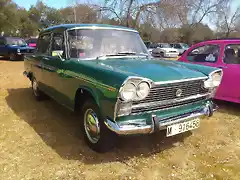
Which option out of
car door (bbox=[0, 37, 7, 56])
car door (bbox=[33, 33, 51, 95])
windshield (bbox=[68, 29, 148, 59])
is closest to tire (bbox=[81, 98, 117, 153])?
windshield (bbox=[68, 29, 148, 59])

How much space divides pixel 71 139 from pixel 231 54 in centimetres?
399

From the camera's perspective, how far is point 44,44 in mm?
5293

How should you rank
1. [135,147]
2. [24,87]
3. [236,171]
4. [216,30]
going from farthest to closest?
[216,30] → [24,87] → [135,147] → [236,171]

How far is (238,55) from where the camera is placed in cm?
550

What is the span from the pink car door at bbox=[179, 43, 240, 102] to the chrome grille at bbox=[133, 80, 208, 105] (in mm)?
2100

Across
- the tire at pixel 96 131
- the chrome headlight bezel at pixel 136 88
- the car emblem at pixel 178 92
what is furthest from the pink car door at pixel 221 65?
the tire at pixel 96 131

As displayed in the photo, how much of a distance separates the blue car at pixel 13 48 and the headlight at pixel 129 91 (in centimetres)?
1497

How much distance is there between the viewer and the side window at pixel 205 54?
5684mm

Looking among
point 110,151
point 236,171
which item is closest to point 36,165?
point 110,151

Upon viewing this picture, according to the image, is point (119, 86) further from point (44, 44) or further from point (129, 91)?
point (44, 44)

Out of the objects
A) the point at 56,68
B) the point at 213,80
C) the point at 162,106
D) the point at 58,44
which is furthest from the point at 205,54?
the point at 56,68

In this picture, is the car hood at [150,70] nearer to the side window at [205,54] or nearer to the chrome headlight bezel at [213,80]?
the chrome headlight bezel at [213,80]

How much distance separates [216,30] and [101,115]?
43.1m

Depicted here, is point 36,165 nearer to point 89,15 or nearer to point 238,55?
point 238,55
